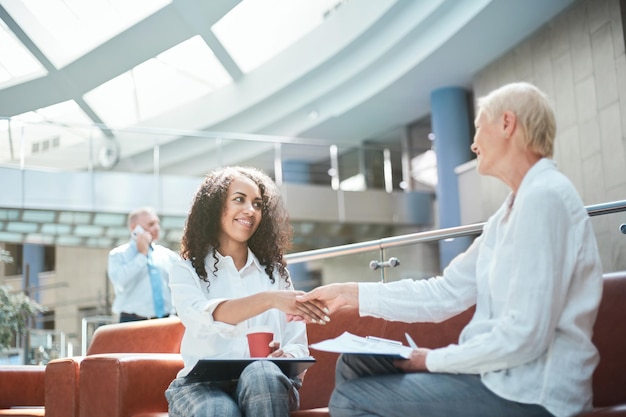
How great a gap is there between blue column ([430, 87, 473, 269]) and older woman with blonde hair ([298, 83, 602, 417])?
10214mm

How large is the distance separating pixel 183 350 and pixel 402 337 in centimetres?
94

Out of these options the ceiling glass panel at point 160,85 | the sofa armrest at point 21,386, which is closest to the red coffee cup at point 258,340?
the sofa armrest at point 21,386

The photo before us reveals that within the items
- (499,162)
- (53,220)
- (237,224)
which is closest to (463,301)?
(499,162)

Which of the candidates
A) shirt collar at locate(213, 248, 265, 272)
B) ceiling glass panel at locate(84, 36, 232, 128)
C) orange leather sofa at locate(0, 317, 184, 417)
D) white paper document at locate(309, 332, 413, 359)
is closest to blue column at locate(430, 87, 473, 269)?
ceiling glass panel at locate(84, 36, 232, 128)

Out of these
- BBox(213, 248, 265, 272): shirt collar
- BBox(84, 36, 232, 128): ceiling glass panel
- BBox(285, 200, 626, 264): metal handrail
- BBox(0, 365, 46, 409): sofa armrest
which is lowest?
BBox(0, 365, 46, 409): sofa armrest

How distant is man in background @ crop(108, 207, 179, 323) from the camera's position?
5785 millimetres

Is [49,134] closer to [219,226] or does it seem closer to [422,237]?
[422,237]

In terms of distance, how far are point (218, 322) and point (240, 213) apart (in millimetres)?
520

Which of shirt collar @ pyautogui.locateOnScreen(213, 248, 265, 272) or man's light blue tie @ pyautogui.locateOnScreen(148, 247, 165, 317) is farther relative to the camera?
man's light blue tie @ pyautogui.locateOnScreen(148, 247, 165, 317)

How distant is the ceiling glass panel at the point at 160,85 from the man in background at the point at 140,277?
11.7 feet

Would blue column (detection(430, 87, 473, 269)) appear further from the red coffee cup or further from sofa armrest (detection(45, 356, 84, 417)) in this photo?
the red coffee cup

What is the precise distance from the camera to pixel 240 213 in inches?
112

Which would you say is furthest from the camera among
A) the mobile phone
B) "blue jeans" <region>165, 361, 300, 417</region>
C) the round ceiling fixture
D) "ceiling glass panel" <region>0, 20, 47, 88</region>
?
the round ceiling fixture

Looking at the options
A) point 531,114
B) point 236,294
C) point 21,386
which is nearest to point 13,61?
point 21,386
